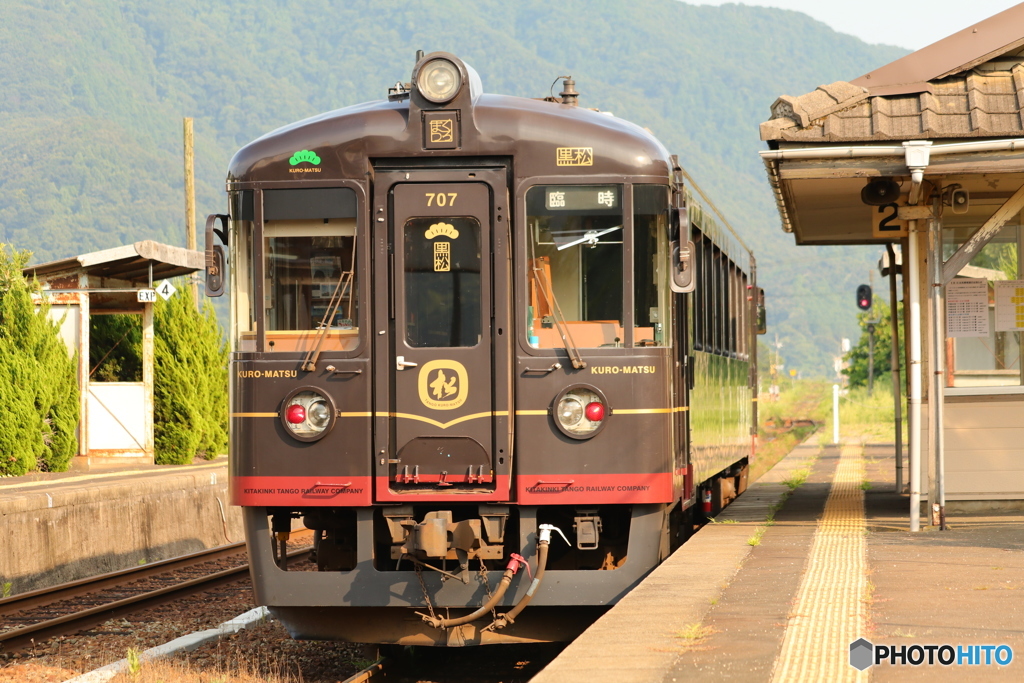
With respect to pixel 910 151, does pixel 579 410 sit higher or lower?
lower

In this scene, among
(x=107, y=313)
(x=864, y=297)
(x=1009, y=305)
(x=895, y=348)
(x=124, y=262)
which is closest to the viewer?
(x=1009, y=305)

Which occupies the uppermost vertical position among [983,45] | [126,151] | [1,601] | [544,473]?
[126,151]

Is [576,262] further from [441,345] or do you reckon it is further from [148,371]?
[148,371]

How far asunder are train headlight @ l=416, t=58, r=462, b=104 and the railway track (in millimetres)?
4556

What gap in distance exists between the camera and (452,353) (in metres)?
7.54

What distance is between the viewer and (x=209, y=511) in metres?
16.8

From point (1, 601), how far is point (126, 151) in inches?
7749

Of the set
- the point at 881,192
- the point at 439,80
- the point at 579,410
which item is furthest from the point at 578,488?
the point at 881,192

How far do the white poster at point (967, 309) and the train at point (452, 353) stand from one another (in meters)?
3.89

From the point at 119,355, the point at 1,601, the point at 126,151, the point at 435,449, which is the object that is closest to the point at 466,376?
the point at 435,449

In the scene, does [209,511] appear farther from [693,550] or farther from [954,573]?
[954,573]

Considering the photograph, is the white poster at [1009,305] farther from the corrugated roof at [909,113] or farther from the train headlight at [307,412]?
the train headlight at [307,412]

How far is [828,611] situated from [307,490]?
118 inches

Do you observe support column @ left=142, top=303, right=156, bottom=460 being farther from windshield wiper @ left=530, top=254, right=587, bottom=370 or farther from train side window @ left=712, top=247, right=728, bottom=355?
windshield wiper @ left=530, top=254, right=587, bottom=370
